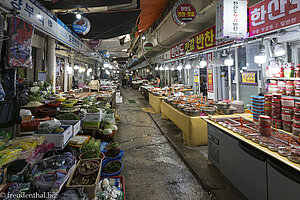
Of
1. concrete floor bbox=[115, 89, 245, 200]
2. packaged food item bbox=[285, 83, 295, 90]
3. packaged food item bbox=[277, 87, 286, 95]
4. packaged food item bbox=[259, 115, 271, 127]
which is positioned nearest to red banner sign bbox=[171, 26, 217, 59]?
packaged food item bbox=[277, 87, 286, 95]

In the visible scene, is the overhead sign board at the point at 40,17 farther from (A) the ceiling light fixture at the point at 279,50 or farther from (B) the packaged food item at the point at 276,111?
(A) the ceiling light fixture at the point at 279,50

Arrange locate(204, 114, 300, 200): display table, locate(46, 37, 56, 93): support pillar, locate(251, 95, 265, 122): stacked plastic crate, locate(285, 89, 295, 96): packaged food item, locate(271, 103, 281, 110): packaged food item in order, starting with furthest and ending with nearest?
locate(46, 37, 56, 93): support pillar
locate(285, 89, 295, 96): packaged food item
locate(251, 95, 265, 122): stacked plastic crate
locate(271, 103, 281, 110): packaged food item
locate(204, 114, 300, 200): display table

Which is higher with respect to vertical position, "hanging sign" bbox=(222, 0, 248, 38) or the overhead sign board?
the overhead sign board

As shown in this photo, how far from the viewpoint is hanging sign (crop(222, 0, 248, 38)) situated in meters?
3.78

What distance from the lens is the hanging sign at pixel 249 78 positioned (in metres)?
5.85

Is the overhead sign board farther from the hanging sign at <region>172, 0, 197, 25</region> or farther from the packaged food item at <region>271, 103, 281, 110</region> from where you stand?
the packaged food item at <region>271, 103, 281, 110</region>

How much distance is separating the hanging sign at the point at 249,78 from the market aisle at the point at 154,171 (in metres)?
4.14

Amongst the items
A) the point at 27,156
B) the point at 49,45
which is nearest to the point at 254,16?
the point at 27,156

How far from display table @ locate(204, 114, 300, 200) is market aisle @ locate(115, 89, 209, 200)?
0.72 metres

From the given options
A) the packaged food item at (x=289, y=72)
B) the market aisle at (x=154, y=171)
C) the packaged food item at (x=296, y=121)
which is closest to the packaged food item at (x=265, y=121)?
the packaged food item at (x=296, y=121)

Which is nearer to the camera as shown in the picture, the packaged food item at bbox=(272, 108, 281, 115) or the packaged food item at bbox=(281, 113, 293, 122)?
the packaged food item at bbox=(281, 113, 293, 122)

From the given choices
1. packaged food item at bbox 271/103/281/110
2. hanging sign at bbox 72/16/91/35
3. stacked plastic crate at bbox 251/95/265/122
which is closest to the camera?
packaged food item at bbox 271/103/281/110

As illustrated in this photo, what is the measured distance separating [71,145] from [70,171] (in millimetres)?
1174

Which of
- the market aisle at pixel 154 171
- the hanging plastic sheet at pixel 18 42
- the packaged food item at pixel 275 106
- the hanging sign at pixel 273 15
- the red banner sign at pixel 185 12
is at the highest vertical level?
the red banner sign at pixel 185 12
